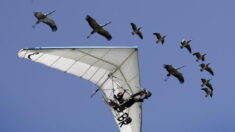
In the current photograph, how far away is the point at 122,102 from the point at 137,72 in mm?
5388

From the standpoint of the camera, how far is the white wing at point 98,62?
76.3m

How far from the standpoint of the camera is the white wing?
76.3m

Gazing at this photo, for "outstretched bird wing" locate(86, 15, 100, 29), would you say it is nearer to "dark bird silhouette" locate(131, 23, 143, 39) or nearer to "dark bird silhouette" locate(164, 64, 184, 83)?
"dark bird silhouette" locate(131, 23, 143, 39)

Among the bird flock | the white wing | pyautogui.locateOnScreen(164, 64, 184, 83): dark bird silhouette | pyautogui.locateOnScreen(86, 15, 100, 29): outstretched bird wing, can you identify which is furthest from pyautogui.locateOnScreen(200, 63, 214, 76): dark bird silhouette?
pyautogui.locateOnScreen(86, 15, 100, 29): outstretched bird wing

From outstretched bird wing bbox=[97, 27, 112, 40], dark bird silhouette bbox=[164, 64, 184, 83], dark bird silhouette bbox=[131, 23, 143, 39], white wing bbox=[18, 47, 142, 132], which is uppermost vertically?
dark bird silhouette bbox=[131, 23, 143, 39]

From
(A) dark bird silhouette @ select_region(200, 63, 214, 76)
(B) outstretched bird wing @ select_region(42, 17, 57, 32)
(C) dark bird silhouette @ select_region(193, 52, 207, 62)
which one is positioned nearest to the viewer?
(B) outstretched bird wing @ select_region(42, 17, 57, 32)

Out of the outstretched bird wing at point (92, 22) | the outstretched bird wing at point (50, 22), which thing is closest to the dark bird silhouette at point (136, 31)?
the outstretched bird wing at point (92, 22)

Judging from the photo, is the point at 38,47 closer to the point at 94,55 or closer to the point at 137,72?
the point at 94,55

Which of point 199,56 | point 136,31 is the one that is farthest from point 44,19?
point 199,56

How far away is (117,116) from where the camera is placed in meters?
81.1

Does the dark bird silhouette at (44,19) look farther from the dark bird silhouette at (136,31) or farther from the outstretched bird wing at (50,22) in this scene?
the dark bird silhouette at (136,31)

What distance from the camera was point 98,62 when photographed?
78.7 meters

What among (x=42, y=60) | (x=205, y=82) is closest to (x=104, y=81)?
(x=42, y=60)

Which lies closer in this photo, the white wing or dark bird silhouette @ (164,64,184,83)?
the white wing
